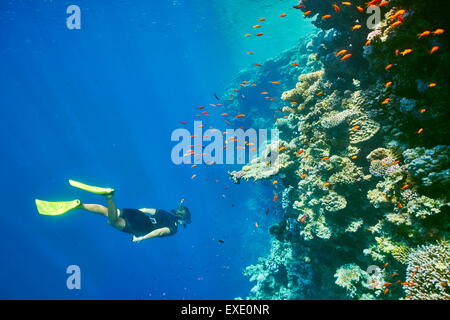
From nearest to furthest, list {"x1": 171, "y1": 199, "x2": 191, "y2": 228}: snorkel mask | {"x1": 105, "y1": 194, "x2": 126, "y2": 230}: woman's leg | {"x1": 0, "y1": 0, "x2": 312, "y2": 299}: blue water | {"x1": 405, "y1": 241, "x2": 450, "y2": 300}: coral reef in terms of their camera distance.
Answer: {"x1": 405, "y1": 241, "x2": 450, "y2": 300}: coral reef, {"x1": 105, "y1": 194, "x2": 126, "y2": 230}: woman's leg, {"x1": 171, "y1": 199, "x2": 191, "y2": 228}: snorkel mask, {"x1": 0, "y1": 0, "x2": 312, "y2": 299}: blue water

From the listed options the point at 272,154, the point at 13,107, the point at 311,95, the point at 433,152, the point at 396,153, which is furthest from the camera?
the point at 13,107

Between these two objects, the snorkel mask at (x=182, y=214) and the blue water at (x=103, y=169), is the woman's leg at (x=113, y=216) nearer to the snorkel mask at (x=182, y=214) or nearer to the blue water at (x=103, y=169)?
the snorkel mask at (x=182, y=214)

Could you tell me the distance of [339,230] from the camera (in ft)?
18.5

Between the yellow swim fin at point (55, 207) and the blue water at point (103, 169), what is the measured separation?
503 inches

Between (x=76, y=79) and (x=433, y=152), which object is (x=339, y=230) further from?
(x=76, y=79)

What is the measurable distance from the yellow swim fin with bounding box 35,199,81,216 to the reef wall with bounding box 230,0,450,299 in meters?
6.03

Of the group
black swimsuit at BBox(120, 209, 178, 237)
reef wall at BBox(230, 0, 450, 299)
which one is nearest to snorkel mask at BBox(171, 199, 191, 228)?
black swimsuit at BBox(120, 209, 178, 237)

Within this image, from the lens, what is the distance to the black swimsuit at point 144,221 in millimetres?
7688

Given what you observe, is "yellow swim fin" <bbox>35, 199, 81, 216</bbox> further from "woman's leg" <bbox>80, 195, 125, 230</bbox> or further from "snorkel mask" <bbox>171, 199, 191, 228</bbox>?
"snorkel mask" <bbox>171, 199, 191, 228</bbox>

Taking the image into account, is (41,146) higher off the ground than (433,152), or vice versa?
(41,146)

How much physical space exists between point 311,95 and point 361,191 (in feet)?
11.5

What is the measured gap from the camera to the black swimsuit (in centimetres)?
769

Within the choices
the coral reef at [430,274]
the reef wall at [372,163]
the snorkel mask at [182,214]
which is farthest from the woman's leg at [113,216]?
the coral reef at [430,274]
